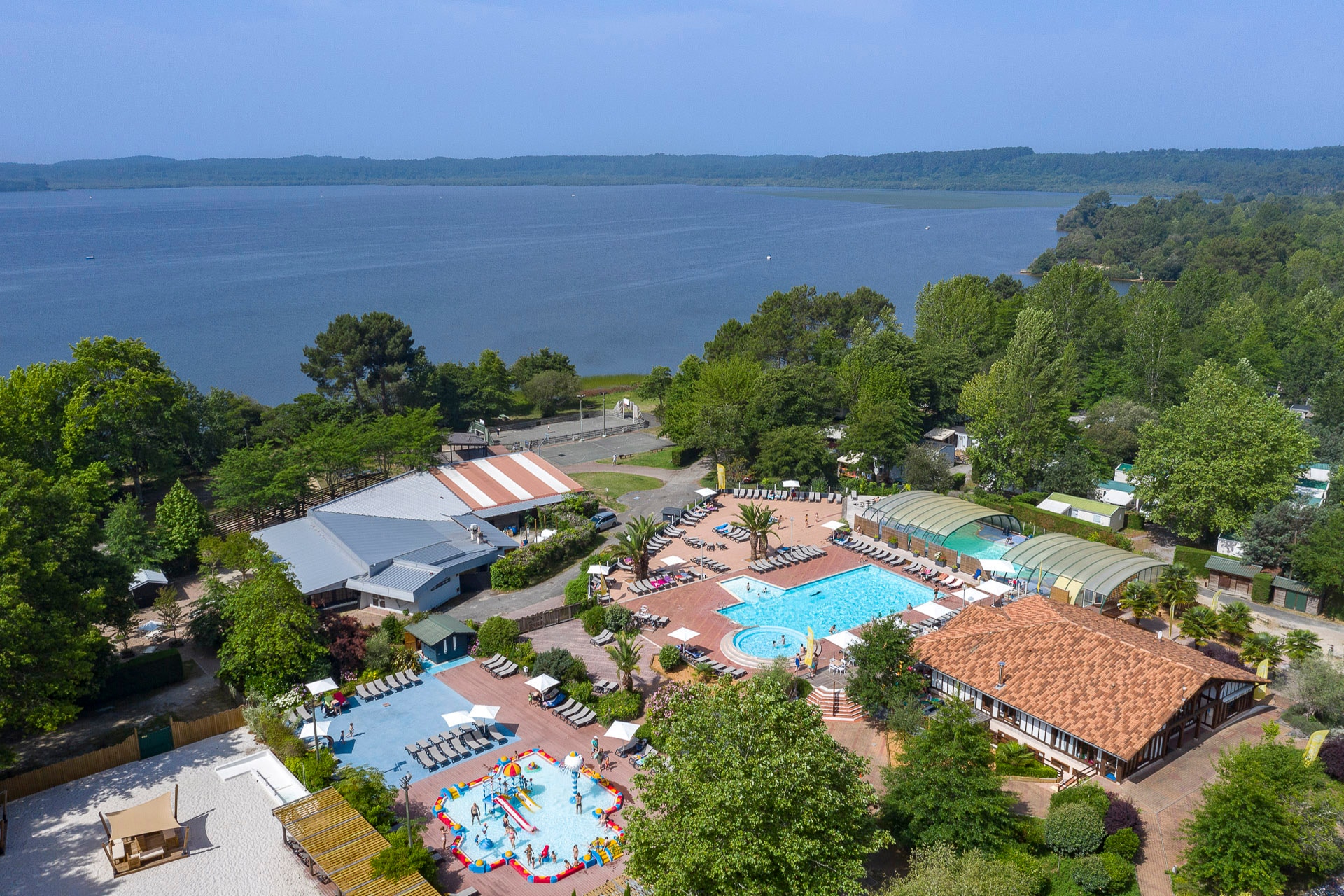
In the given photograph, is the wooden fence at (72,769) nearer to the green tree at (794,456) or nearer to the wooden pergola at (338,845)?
the wooden pergola at (338,845)

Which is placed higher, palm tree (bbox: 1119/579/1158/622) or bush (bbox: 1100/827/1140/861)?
palm tree (bbox: 1119/579/1158/622)

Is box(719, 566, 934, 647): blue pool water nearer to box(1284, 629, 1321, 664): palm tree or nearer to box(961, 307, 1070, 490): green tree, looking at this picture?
box(1284, 629, 1321, 664): palm tree

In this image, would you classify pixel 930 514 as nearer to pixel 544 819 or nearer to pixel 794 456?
pixel 794 456

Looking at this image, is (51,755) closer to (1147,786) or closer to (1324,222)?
(1147,786)

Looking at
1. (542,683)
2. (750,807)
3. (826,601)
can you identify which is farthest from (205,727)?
(826,601)

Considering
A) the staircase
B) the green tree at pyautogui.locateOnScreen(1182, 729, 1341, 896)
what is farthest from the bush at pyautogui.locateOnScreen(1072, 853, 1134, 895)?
the staircase

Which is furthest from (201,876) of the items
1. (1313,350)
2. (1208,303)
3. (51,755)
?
(1208,303)
